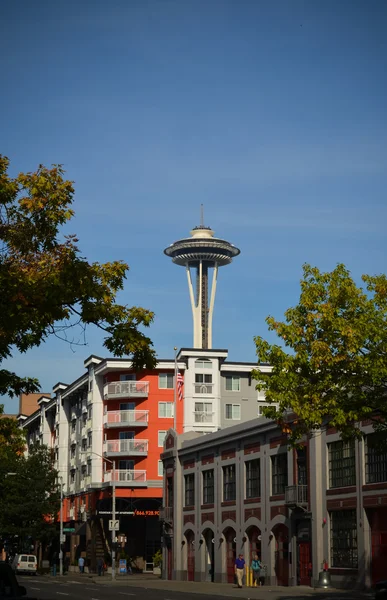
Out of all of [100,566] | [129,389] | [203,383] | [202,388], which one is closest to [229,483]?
[100,566]

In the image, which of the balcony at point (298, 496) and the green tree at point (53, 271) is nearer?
the green tree at point (53, 271)

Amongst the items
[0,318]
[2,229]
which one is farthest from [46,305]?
[2,229]

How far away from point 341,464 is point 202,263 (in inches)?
5729

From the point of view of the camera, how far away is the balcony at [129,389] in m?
87.2

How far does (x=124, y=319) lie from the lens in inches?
824

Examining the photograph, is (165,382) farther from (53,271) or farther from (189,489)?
(53,271)

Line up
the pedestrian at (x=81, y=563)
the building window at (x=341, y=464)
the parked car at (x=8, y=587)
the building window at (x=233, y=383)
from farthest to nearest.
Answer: the building window at (x=233, y=383) → the pedestrian at (x=81, y=563) → the building window at (x=341, y=464) → the parked car at (x=8, y=587)

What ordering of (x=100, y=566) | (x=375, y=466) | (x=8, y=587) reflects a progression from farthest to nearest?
1. (x=100, y=566)
2. (x=375, y=466)
3. (x=8, y=587)

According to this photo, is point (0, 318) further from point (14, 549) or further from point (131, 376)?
point (14, 549)

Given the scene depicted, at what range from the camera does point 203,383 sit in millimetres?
90375

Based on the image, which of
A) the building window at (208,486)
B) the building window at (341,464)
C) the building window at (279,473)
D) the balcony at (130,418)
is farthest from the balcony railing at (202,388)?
the building window at (341,464)

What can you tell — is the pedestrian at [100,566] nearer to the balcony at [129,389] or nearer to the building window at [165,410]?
the building window at [165,410]

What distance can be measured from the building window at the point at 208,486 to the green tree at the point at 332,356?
1395 inches

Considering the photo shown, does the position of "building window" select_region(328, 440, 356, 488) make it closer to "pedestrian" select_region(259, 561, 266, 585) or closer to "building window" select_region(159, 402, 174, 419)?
"pedestrian" select_region(259, 561, 266, 585)
